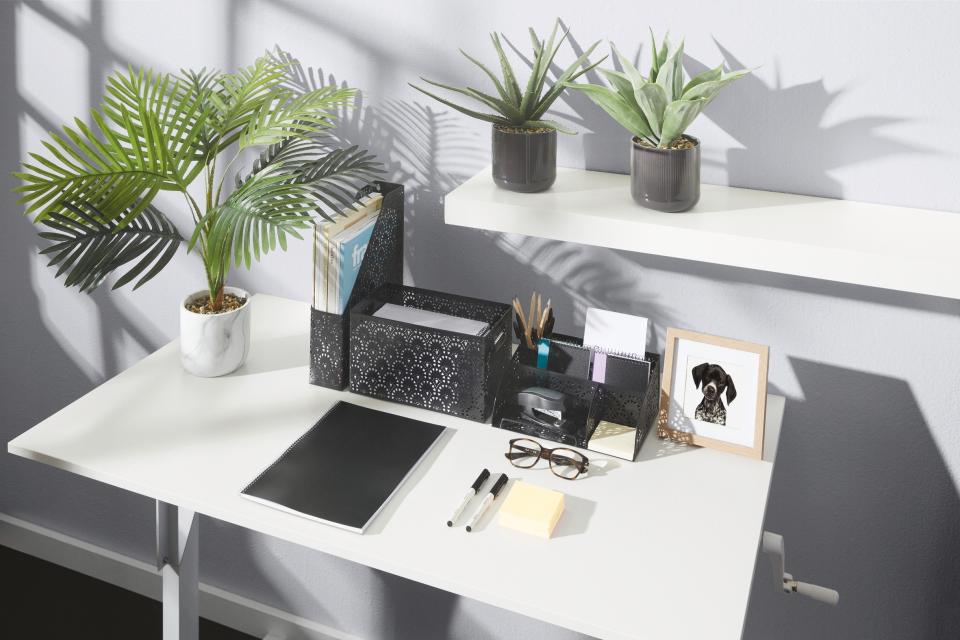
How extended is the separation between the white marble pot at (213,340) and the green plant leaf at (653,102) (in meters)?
0.76

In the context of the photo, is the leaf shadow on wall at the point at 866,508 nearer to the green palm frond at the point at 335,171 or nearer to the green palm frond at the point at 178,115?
the green palm frond at the point at 335,171

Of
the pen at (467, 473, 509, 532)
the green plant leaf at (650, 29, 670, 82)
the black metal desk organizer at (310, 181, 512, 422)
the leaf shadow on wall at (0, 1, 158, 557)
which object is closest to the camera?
the pen at (467, 473, 509, 532)

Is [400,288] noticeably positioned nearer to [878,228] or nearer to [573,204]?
[573,204]

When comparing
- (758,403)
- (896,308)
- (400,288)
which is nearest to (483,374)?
(400,288)

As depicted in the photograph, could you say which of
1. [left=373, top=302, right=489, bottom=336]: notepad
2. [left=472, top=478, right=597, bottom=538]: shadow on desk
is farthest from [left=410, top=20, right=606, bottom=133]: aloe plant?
[left=472, top=478, right=597, bottom=538]: shadow on desk

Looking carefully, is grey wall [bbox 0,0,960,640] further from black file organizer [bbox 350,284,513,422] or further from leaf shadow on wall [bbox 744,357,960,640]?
black file organizer [bbox 350,284,513,422]

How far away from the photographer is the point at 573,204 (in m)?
1.44

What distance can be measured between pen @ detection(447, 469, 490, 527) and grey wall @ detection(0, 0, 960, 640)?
0.35m

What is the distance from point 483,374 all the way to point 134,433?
0.56m

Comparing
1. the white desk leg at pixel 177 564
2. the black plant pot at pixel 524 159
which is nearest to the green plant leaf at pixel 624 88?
the black plant pot at pixel 524 159

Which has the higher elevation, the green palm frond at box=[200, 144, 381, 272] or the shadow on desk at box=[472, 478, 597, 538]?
the green palm frond at box=[200, 144, 381, 272]

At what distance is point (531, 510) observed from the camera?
4.19 ft

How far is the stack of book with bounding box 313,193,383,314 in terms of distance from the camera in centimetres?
151

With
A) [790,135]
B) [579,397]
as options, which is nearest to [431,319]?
[579,397]
